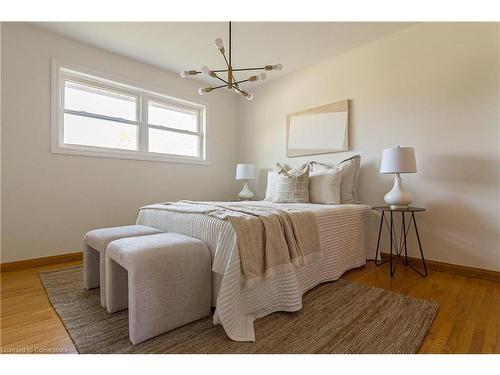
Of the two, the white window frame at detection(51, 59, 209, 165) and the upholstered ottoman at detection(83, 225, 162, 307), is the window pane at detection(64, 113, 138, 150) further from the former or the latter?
the upholstered ottoman at detection(83, 225, 162, 307)

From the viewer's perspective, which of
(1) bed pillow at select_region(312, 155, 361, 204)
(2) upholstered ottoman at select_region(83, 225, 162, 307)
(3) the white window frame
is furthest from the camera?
(1) bed pillow at select_region(312, 155, 361, 204)

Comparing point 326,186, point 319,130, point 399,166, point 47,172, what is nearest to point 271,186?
point 326,186

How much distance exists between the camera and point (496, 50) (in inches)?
87.2

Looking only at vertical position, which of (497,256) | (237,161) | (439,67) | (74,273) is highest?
(439,67)

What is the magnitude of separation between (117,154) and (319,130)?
2.63m

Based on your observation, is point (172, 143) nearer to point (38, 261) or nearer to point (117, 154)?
point (117, 154)

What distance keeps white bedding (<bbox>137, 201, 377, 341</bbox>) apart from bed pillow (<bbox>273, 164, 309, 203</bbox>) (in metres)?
0.57

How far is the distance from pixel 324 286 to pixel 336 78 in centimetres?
257

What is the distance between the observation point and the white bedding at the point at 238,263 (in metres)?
1.40

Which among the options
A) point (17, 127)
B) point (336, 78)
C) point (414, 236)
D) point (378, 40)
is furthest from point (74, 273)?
point (378, 40)

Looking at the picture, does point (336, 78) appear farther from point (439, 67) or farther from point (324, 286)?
point (324, 286)

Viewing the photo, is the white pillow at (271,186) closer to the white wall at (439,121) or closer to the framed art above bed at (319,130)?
the framed art above bed at (319,130)

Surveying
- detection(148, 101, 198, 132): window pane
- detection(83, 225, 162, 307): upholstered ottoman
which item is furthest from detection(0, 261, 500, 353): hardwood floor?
detection(148, 101, 198, 132): window pane

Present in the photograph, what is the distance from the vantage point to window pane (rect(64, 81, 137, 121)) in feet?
9.75
